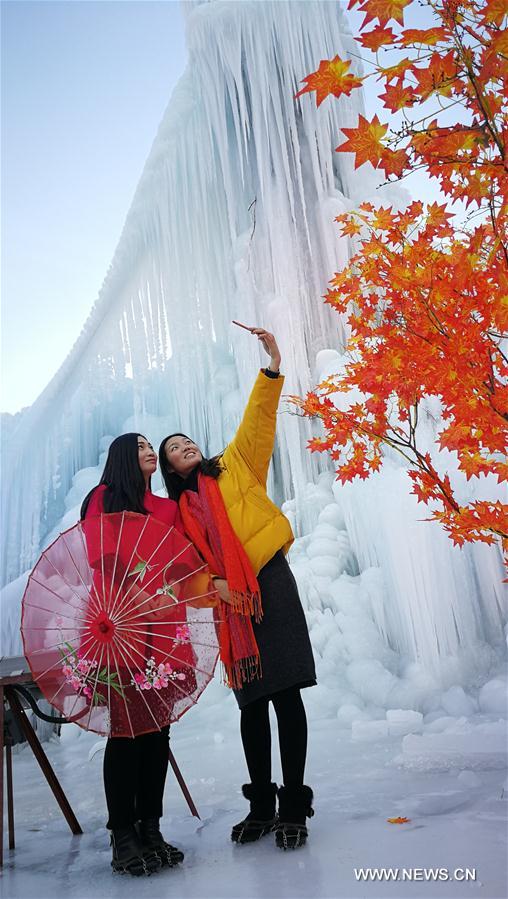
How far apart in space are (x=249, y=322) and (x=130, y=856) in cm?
321

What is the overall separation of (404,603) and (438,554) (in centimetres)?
29

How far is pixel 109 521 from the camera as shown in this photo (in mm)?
1461

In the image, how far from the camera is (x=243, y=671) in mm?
1512

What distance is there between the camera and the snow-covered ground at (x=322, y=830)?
1.27 meters

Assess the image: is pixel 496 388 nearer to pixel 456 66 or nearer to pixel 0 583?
pixel 456 66

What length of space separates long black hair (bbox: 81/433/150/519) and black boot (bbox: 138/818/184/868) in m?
0.67

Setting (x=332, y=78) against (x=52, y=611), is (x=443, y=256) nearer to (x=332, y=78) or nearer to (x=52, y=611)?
(x=332, y=78)

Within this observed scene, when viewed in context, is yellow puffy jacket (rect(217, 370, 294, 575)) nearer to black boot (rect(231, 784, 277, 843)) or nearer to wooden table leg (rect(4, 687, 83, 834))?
black boot (rect(231, 784, 277, 843))

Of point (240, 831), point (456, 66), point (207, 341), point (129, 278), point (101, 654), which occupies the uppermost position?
point (129, 278)

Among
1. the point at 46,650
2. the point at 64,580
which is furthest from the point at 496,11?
the point at 46,650

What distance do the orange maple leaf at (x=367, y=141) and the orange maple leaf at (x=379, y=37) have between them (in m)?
0.11

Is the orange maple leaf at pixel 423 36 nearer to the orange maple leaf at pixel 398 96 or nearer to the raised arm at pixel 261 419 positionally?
the orange maple leaf at pixel 398 96

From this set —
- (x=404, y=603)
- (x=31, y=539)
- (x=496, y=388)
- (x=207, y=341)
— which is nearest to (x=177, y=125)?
(x=207, y=341)

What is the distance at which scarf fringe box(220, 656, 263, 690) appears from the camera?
1.51m
